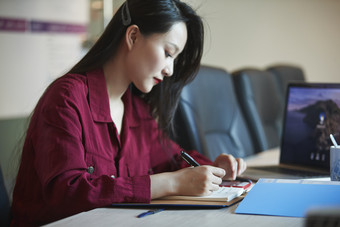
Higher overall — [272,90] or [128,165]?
[272,90]

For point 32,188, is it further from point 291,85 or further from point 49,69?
point 49,69

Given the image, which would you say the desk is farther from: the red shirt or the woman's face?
the woman's face

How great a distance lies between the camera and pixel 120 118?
5.43 feet

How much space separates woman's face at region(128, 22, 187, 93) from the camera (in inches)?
59.3

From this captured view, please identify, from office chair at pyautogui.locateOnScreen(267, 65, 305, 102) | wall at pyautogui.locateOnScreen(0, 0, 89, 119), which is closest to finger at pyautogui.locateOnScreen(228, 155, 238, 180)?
wall at pyautogui.locateOnScreen(0, 0, 89, 119)

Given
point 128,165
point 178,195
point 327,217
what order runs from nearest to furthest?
point 327,217
point 178,195
point 128,165

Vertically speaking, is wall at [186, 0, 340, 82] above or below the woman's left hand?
above

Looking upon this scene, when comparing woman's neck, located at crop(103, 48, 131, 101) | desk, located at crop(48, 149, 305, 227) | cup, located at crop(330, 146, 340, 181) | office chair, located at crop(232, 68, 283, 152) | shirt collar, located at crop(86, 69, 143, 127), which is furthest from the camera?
office chair, located at crop(232, 68, 283, 152)

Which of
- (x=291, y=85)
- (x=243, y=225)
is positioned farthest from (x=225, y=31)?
(x=243, y=225)

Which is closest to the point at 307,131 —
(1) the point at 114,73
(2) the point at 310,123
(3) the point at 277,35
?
(2) the point at 310,123

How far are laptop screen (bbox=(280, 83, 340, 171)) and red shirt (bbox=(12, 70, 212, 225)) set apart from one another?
0.36 m

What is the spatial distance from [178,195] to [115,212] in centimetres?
18

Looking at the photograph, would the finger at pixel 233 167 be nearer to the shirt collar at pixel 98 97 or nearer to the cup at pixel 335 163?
A: the cup at pixel 335 163

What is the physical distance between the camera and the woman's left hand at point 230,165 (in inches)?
58.1
